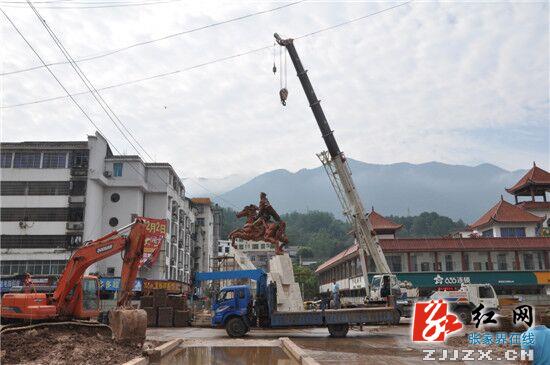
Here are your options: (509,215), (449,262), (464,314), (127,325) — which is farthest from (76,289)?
(509,215)

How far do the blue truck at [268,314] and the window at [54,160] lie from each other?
36289 mm

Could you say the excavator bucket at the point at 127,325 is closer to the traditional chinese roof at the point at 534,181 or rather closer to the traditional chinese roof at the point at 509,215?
the traditional chinese roof at the point at 509,215

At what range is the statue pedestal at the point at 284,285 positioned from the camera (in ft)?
69.8

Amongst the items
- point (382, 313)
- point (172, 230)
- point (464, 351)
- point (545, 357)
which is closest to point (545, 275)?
point (382, 313)

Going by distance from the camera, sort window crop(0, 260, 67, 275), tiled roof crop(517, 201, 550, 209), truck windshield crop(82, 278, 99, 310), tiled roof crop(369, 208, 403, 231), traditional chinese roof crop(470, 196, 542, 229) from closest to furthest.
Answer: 1. truck windshield crop(82, 278, 99, 310)
2. window crop(0, 260, 67, 275)
3. traditional chinese roof crop(470, 196, 542, 229)
4. tiled roof crop(369, 208, 403, 231)
5. tiled roof crop(517, 201, 550, 209)

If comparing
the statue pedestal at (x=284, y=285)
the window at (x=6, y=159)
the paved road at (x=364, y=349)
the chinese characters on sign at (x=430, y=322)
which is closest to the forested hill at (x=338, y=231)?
the window at (x=6, y=159)

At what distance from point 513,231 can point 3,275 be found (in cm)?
5652

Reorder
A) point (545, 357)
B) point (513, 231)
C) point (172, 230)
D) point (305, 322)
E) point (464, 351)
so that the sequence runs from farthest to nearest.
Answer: point (172, 230) → point (513, 231) → point (305, 322) → point (464, 351) → point (545, 357)

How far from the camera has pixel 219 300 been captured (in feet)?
70.8

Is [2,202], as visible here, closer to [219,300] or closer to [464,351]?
[219,300]

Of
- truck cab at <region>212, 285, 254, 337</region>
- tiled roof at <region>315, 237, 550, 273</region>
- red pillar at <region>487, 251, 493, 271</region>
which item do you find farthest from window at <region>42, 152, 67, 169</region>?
red pillar at <region>487, 251, 493, 271</region>

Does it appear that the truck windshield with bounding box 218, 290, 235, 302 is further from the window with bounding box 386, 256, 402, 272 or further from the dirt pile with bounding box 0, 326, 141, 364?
the window with bounding box 386, 256, 402, 272

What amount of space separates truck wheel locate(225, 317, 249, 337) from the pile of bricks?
9.20 m

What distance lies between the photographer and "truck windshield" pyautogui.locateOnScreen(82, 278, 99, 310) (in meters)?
17.0
